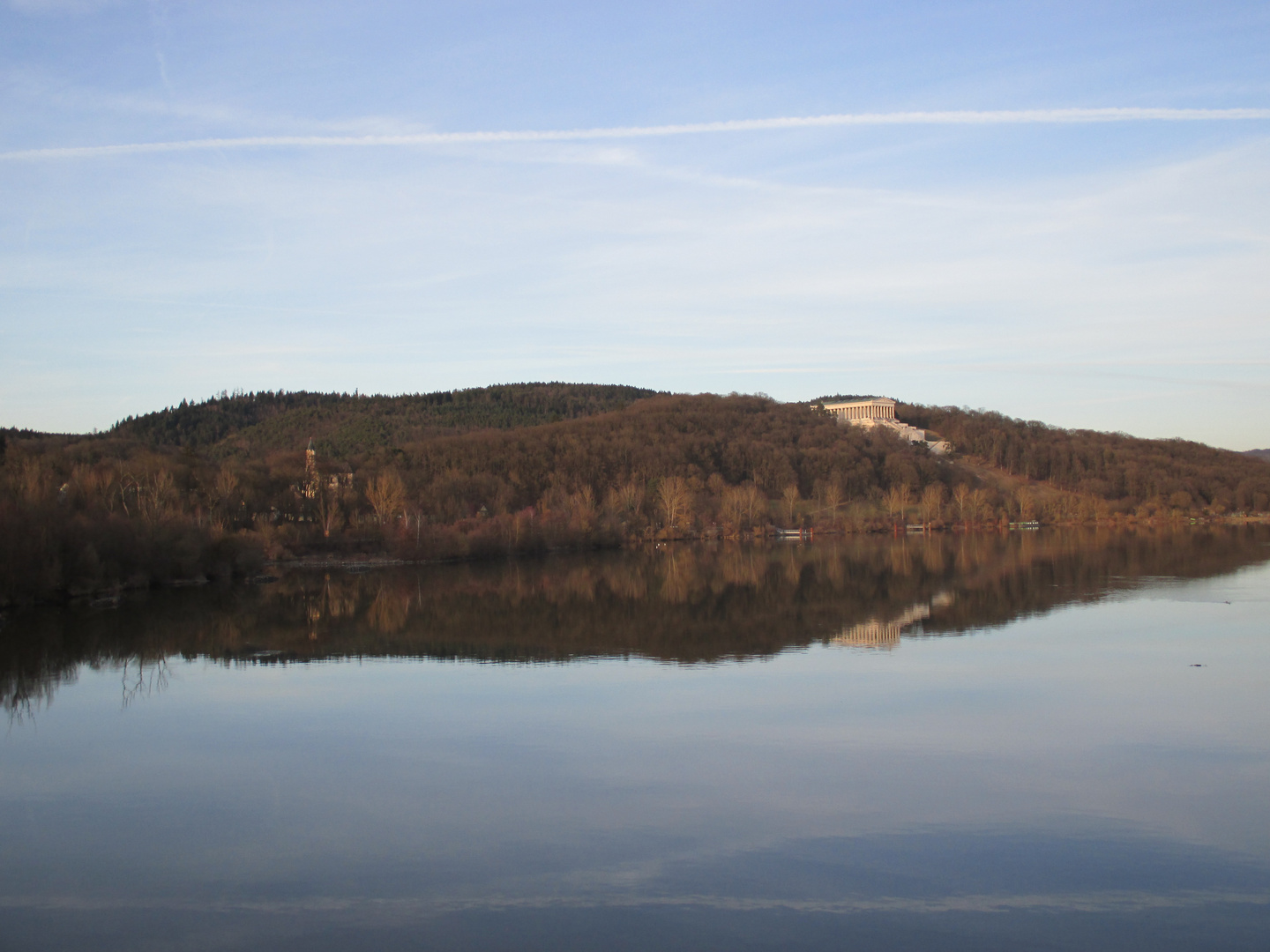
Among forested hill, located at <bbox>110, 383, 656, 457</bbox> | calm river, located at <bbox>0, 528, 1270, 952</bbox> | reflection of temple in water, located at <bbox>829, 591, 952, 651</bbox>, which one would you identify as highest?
forested hill, located at <bbox>110, 383, 656, 457</bbox>

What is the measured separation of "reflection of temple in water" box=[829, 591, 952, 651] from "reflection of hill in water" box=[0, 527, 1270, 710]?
57mm

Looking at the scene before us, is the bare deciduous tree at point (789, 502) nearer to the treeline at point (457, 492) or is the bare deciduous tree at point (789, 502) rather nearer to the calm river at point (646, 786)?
the treeline at point (457, 492)

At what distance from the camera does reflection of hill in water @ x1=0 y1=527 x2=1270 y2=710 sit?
2078 cm

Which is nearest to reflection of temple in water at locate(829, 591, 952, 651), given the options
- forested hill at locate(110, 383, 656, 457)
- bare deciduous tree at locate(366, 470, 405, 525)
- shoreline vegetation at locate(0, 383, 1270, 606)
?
shoreline vegetation at locate(0, 383, 1270, 606)

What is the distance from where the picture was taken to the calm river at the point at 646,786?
735cm

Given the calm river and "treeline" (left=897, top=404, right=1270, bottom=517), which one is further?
"treeline" (left=897, top=404, right=1270, bottom=517)

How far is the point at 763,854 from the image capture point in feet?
27.9

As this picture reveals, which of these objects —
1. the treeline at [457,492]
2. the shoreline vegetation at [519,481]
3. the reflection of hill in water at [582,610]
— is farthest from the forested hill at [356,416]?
the reflection of hill in water at [582,610]

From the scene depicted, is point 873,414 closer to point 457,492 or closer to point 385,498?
point 457,492

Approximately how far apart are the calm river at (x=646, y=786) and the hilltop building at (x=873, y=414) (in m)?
106

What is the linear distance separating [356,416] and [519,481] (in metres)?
55.1

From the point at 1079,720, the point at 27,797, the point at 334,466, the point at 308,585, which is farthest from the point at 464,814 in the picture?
the point at 334,466

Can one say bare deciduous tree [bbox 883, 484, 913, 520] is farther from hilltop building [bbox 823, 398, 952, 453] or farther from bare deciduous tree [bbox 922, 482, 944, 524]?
hilltop building [bbox 823, 398, 952, 453]

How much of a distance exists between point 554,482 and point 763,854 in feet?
240
